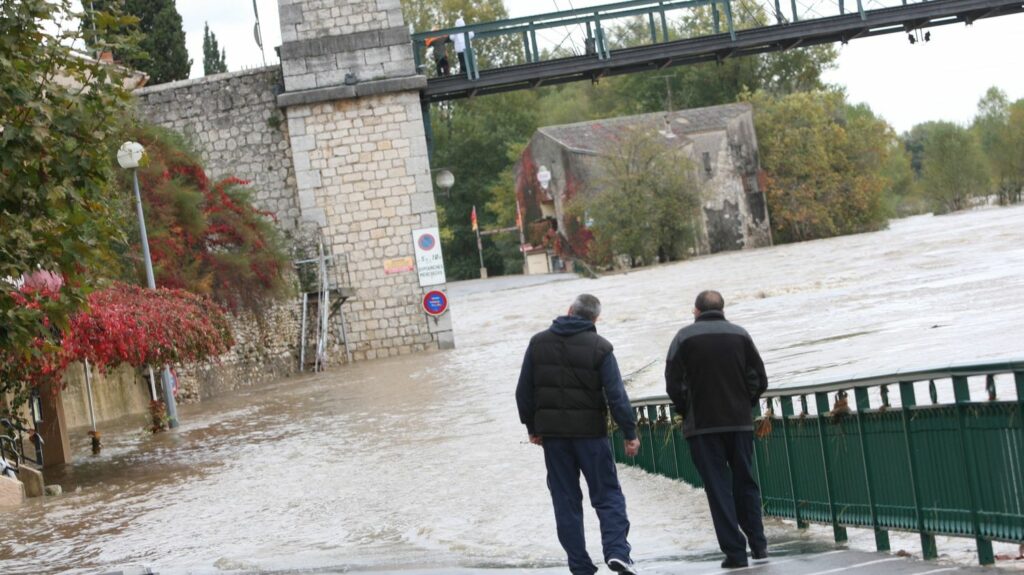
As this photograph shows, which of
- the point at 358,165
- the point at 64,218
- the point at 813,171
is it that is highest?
the point at 358,165

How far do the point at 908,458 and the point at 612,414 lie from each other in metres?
1.58

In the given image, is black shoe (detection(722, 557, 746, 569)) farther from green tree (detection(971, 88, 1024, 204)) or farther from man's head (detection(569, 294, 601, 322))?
green tree (detection(971, 88, 1024, 204))

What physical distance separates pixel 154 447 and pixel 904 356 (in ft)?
32.3

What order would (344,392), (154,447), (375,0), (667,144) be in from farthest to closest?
1. (667,144)
2. (375,0)
3. (344,392)
4. (154,447)

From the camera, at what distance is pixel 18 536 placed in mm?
12195

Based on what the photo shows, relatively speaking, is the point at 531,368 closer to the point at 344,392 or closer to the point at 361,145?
the point at 344,392

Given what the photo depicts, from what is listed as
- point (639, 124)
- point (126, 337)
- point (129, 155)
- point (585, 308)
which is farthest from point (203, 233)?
point (639, 124)

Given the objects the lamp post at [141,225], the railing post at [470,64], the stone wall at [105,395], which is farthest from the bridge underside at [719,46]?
the lamp post at [141,225]

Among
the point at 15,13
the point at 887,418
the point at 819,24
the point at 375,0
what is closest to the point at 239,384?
the point at 375,0

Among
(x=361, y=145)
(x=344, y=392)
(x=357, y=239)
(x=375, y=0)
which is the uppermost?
(x=375, y=0)

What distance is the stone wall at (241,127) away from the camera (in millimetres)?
31438

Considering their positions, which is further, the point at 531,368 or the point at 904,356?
the point at 904,356

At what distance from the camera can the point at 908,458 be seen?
698cm

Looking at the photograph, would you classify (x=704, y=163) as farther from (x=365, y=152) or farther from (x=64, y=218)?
(x=64, y=218)
